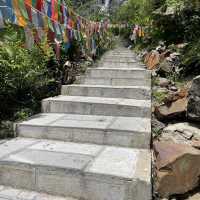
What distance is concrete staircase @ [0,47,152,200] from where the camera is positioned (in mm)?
3373

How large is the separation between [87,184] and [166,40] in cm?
629

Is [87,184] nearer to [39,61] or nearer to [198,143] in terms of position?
[198,143]

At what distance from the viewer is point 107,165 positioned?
3561 mm

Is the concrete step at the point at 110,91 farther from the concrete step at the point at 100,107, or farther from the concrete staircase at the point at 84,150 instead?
the concrete step at the point at 100,107

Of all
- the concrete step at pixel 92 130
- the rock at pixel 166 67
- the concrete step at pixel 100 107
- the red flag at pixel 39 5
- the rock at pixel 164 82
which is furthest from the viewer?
the rock at pixel 166 67

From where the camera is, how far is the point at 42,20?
5609 millimetres

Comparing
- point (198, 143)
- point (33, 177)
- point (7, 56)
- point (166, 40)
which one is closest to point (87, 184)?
point (33, 177)

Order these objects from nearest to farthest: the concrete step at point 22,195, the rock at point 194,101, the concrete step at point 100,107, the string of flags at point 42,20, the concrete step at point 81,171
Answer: the concrete step at point 81,171 → the concrete step at point 22,195 → the rock at point 194,101 → the string of flags at point 42,20 → the concrete step at point 100,107

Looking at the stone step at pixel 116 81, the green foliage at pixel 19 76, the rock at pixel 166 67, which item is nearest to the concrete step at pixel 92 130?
the green foliage at pixel 19 76

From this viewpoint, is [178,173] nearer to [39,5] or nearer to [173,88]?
[173,88]

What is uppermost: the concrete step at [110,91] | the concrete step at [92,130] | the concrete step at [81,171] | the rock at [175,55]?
the rock at [175,55]

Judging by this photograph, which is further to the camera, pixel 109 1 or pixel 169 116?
pixel 109 1

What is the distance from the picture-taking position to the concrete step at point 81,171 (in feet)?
10.8

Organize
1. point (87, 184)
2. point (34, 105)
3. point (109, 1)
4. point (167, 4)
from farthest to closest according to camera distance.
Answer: point (109, 1), point (167, 4), point (34, 105), point (87, 184)
